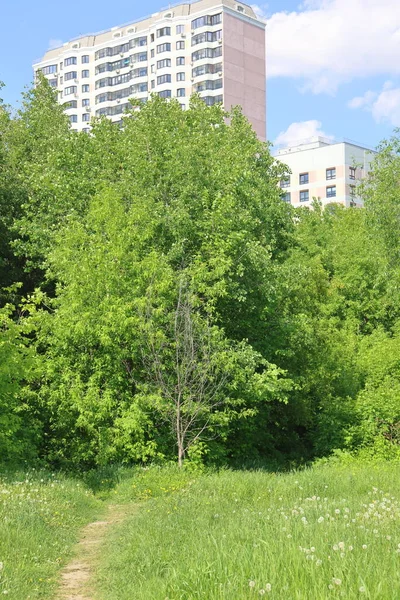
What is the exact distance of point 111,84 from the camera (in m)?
118

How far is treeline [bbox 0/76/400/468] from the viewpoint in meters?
19.8

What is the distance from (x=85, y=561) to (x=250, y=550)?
367 centimetres

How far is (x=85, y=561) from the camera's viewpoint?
1002 cm

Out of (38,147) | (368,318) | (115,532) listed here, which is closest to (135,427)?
(115,532)

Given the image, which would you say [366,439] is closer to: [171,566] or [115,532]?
[115,532]

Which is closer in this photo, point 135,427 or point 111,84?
point 135,427

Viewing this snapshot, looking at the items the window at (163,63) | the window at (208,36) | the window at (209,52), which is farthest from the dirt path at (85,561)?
the window at (163,63)

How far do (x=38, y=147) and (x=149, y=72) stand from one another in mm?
85717

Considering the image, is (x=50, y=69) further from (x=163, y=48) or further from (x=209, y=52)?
(x=209, y=52)

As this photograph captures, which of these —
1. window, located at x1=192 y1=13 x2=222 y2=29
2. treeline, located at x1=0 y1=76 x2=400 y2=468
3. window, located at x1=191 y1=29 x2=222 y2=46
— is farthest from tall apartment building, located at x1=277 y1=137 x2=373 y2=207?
treeline, located at x1=0 y1=76 x2=400 y2=468

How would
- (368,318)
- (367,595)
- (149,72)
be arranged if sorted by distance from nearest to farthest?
(367,595), (368,318), (149,72)

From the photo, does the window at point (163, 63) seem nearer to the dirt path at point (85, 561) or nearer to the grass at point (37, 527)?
the grass at point (37, 527)

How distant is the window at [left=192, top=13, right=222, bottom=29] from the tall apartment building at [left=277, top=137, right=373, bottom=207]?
21.3m

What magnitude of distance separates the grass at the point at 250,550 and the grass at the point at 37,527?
27.7 inches
